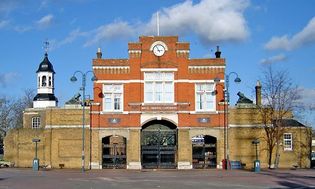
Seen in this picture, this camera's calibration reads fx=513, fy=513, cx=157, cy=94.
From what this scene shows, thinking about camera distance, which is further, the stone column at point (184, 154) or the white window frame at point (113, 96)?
the white window frame at point (113, 96)

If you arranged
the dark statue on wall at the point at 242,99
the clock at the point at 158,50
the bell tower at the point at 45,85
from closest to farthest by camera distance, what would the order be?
the clock at the point at 158,50 → the bell tower at the point at 45,85 → the dark statue on wall at the point at 242,99

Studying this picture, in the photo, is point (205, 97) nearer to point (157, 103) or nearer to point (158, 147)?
point (157, 103)

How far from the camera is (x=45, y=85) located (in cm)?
6191

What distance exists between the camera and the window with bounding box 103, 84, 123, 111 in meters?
53.4

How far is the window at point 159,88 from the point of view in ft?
174

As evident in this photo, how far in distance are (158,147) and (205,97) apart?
709 cm

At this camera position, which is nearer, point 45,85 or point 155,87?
point 155,87

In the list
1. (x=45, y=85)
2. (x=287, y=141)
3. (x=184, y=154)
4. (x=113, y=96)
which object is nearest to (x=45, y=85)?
(x=45, y=85)

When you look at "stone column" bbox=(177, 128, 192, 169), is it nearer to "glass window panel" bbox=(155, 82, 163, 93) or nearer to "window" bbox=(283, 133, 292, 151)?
"glass window panel" bbox=(155, 82, 163, 93)

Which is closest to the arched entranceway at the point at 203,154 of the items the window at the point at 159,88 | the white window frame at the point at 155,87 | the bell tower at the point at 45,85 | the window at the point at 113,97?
the white window frame at the point at 155,87

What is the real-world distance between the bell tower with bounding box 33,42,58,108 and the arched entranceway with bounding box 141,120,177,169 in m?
14.4

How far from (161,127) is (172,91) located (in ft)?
13.1

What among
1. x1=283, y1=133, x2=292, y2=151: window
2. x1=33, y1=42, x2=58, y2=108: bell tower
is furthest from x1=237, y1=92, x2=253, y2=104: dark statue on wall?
x1=33, y1=42, x2=58, y2=108: bell tower

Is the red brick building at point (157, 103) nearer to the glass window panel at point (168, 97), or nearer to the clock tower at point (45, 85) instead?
the glass window panel at point (168, 97)
